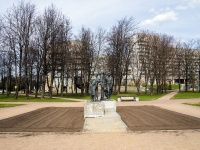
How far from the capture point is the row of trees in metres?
41.7

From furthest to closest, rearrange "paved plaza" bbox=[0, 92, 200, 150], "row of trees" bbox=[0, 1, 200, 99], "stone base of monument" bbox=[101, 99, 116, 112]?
"row of trees" bbox=[0, 1, 200, 99] → "stone base of monument" bbox=[101, 99, 116, 112] → "paved plaza" bbox=[0, 92, 200, 150]

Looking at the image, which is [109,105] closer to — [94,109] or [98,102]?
[98,102]

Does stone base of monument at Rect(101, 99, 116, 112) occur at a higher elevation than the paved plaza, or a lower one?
higher

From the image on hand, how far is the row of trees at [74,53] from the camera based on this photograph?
41.7m

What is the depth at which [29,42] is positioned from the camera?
42906mm

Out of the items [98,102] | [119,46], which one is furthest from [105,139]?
[119,46]

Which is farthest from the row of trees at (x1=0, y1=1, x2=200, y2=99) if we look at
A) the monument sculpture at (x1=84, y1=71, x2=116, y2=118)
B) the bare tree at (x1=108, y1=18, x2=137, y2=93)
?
the monument sculpture at (x1=84, y1=71, x2=116, y2=118)

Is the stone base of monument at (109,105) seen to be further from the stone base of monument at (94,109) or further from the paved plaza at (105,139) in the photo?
the paved plaza at (105,139)

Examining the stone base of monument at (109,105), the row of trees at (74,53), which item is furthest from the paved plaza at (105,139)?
the row of trees at (74,53)

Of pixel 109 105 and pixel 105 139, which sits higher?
pixel 109 105

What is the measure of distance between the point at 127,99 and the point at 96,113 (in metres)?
19.4

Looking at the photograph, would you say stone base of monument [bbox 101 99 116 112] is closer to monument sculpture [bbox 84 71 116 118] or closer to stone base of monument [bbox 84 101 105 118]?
monument sculpture [bbox 84 71 116 118]

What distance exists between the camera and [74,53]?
50594mm

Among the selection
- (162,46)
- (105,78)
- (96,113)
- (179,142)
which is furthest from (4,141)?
(162,46)
